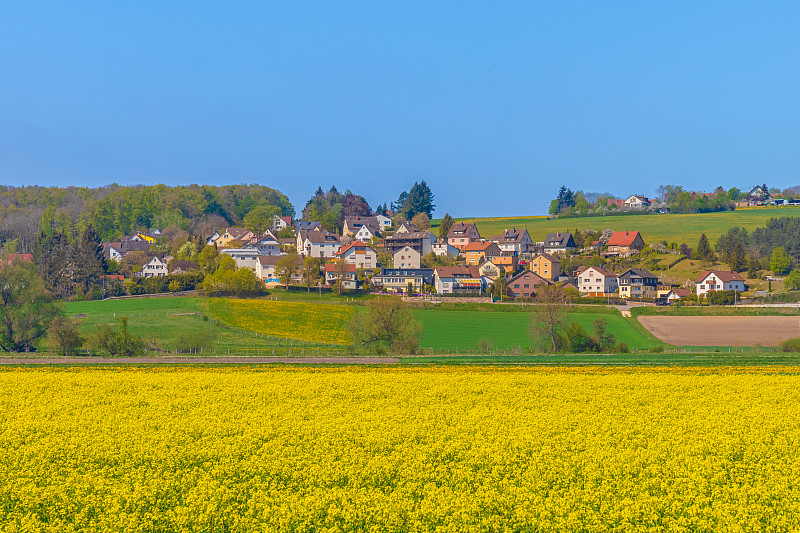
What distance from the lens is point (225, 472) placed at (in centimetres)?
1812

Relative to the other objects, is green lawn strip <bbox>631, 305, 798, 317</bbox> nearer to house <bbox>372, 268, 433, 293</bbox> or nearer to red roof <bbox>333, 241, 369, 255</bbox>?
house <bbox>372, 268, 433, 293</bbox>

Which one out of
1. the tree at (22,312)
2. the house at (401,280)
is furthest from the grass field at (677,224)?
the tree at (22,312)

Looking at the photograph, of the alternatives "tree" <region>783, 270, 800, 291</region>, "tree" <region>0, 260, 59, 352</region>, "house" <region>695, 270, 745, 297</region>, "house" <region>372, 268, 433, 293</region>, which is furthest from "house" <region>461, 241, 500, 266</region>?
"tree" <region>0, 260, 59, 352</region>

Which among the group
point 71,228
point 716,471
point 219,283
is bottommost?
point 716,471

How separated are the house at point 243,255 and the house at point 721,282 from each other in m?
83.4

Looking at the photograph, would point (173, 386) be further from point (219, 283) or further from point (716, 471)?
point (219, 283)

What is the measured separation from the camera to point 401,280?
130 metres

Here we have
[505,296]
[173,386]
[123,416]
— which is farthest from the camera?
[505,296]

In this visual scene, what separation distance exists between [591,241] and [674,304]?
57405 millimetres

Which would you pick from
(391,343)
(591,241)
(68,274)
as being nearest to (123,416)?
(391,343)

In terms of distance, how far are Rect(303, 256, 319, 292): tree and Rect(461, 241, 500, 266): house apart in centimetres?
3560

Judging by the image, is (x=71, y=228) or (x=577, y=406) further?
(x=71, y=228)

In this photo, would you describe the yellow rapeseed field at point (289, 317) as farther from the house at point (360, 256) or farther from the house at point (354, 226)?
the house at point (354, 226)

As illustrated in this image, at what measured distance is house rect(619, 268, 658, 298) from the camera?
385ft
